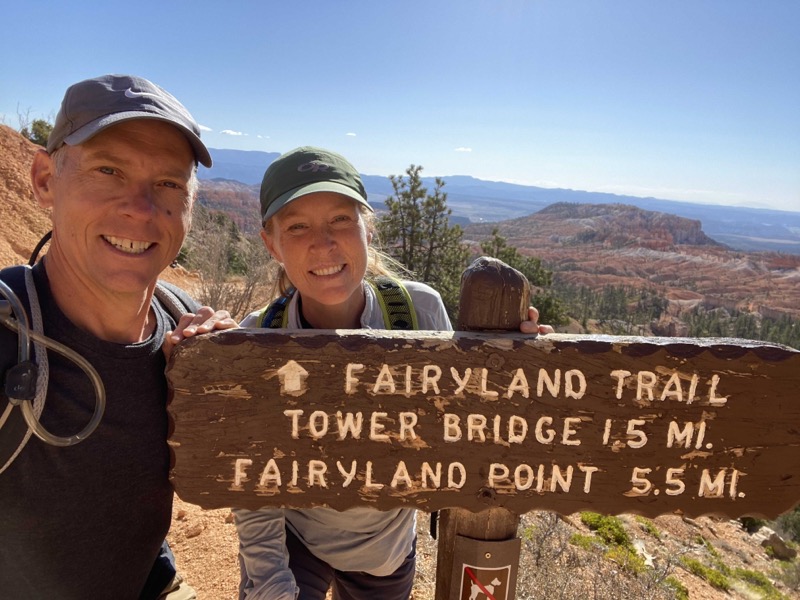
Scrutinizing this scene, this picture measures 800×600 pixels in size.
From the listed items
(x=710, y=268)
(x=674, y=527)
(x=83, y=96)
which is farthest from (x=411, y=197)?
(x=710, y=268)

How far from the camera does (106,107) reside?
1.40 m

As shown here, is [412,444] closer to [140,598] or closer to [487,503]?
[487,503]

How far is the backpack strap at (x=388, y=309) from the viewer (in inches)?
69.4

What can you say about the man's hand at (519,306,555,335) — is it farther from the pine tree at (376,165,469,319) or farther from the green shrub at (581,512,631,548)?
the pine tree at (376,165,469,319)

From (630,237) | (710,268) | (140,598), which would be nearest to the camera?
(140,598)

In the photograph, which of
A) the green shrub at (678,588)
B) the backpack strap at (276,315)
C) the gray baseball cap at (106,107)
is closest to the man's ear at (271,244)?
the backpack strap at (276,315)

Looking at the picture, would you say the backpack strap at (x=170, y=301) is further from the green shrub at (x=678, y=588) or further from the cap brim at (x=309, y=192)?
the green shrub at (x=678, y=588)

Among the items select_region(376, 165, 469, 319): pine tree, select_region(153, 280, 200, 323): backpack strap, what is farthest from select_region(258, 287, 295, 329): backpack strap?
select_region(376, 165, 469, 319): pine tree

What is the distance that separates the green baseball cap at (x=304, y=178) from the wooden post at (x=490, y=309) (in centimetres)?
52

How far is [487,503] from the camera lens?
54.3 inches

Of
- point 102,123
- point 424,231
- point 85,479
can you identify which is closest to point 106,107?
point 102,123

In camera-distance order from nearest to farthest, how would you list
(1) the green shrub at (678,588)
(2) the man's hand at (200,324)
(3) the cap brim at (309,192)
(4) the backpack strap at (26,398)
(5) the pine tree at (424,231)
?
(4) the backpack strap at (26,398)
(2) the man's hand at (200,324)
(3) the cap brim at (309,192)
(1) the green shrub at (678,588)
(5) the pine tree at (424,231)

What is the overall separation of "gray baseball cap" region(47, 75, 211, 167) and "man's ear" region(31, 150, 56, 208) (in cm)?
3

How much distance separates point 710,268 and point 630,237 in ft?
90.7
